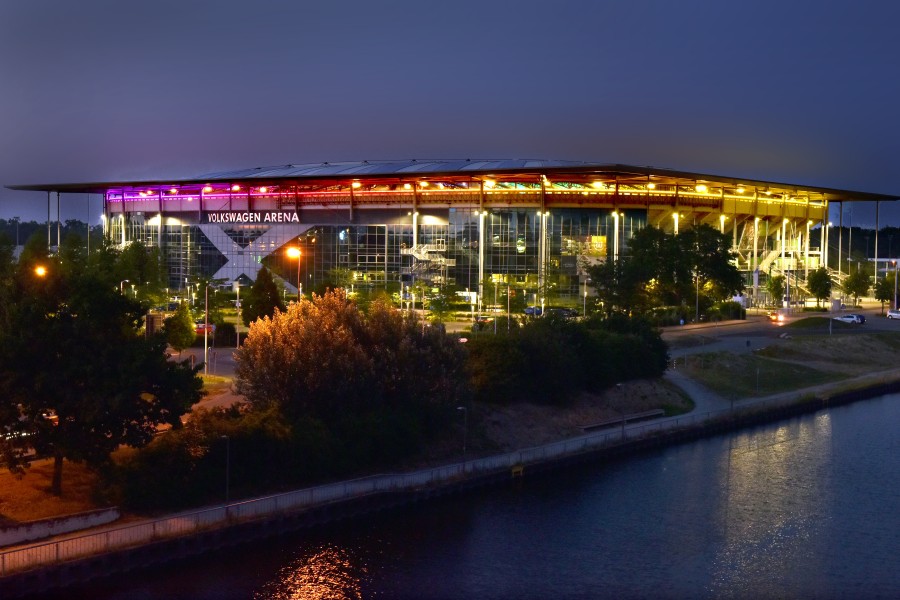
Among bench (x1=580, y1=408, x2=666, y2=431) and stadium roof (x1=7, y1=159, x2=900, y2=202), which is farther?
stadium roof (x1=7, y1=159, x2=900, y2=202)

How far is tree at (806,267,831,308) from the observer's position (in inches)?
2084

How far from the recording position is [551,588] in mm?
15297

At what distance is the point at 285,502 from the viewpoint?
56.8 ft

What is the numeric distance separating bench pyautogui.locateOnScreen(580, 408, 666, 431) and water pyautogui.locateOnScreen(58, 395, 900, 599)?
6.62ft

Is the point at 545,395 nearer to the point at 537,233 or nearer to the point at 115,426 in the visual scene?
the point at 115,426

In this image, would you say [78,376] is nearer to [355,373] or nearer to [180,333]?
[355,373]

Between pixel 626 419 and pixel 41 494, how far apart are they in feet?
49.3

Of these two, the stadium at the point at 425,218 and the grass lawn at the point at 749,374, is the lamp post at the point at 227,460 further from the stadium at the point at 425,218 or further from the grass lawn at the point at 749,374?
the stadium at the point at 425,218

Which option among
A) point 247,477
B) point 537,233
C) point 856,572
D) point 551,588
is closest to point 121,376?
point 247,477

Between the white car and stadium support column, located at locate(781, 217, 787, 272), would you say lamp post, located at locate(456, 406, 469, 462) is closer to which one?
the white car

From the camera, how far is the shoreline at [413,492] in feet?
46.8

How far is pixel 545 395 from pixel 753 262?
3201 centimetres

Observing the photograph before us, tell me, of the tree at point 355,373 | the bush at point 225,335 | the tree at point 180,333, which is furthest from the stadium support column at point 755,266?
the tree at point 355,373

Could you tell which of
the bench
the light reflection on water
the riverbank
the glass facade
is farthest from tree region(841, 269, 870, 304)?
the light reflection on water
